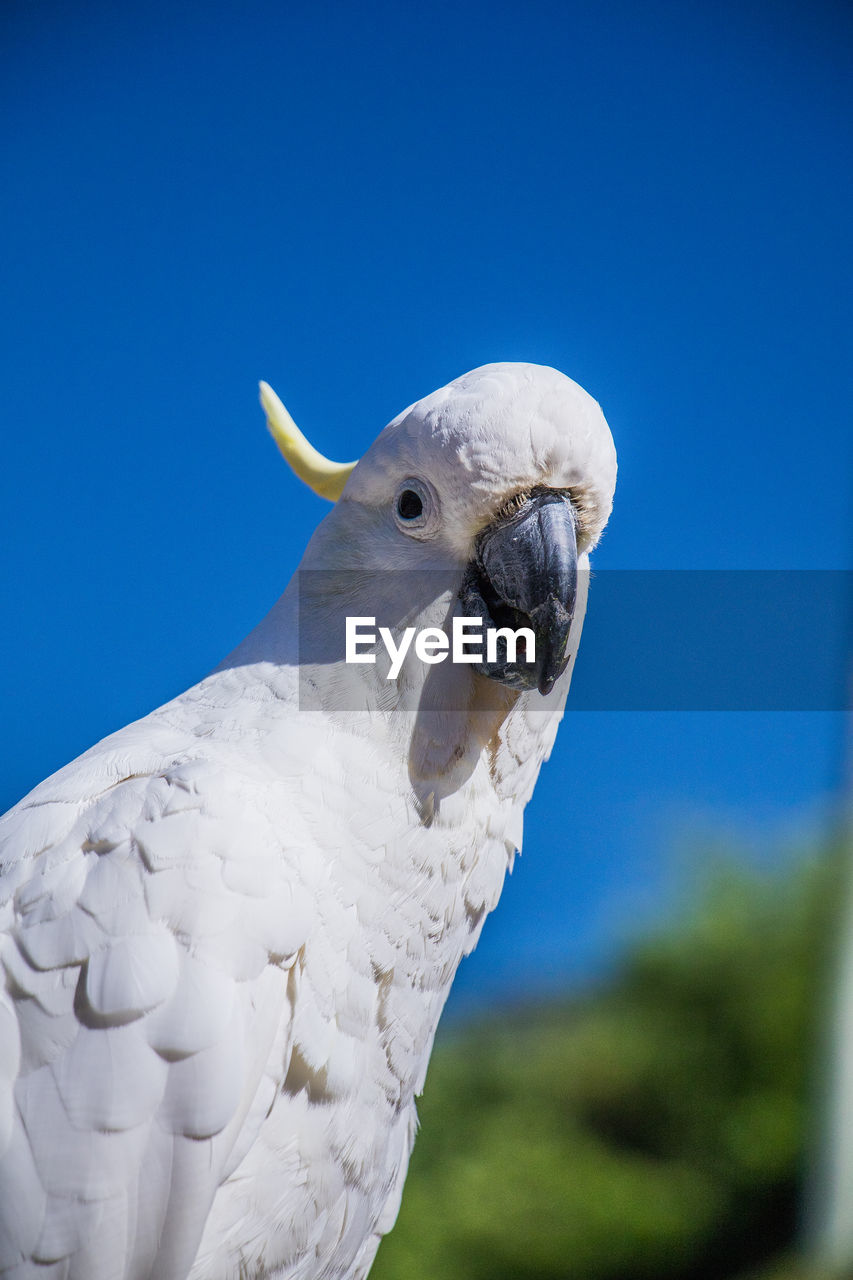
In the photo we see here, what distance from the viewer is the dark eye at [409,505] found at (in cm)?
96

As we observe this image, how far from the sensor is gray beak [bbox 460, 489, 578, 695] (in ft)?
2.93

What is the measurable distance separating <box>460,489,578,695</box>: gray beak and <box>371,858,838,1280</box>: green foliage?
8.91 ft

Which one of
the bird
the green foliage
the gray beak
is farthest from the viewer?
the green foliage

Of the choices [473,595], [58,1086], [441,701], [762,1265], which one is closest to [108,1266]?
[58,1086]

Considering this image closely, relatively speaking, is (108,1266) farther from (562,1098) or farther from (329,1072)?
(562,1098)

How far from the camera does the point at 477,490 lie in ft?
2.99

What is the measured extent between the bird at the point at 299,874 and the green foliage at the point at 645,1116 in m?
2.49

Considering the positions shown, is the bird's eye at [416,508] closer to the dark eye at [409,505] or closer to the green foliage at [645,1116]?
the dark eye at [409,505]

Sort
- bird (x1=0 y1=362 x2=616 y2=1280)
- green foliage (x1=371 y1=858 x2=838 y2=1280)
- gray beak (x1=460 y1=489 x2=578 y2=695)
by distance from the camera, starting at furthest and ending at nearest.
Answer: green foliage (x1=371 y1=858 x2=838 y2=1280), gray beak (x1=460 y1=489 x2=578 y2=695), bird (x1=0 y1=362 x2=616 y2=1280)

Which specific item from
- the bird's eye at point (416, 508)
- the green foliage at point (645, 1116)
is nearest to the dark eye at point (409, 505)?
the bird's eye at point (416, 508)

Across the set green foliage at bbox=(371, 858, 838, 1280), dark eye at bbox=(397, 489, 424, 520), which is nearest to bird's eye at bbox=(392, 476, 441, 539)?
dark eye at bbox=(397, 489, 424, 520)

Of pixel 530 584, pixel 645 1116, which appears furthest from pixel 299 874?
pixel 645 1116

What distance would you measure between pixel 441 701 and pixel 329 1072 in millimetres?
412

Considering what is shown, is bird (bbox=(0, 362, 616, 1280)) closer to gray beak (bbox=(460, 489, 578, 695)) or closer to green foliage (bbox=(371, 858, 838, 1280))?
gray beak (bbox=(460, 489, 578, 695))
